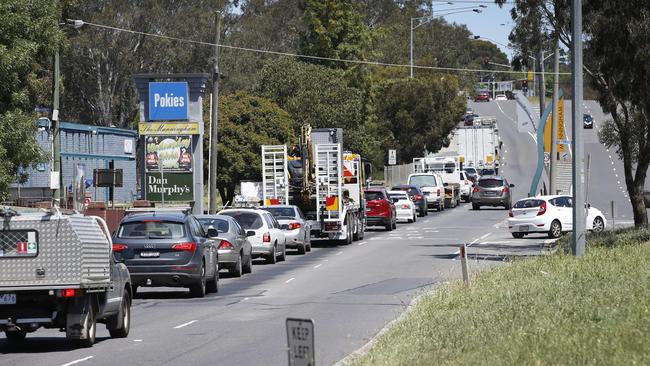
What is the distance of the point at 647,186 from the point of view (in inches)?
3076

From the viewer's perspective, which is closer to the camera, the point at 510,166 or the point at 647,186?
the point at 647,186

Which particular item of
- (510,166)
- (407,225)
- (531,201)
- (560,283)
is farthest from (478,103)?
(560,283)

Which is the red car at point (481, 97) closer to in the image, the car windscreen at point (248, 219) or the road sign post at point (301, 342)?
the car windscreen at point (248, 219)

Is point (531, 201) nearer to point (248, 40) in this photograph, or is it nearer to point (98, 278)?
point (98, 278)

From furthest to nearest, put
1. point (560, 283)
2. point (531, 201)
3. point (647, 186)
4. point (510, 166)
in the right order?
1. point (510, 166)
2. point (647, 186)
3. point (531, 201)
4. point (560, 283)

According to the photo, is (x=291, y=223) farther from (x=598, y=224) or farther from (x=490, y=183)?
(x=490, y=183)

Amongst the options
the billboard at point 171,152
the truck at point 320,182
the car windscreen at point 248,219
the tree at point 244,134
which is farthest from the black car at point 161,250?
the tree at point 244,134

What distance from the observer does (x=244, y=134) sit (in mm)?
66188

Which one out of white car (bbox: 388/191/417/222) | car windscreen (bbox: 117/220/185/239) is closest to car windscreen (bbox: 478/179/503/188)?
white car (bbox: 388/191/417/222)

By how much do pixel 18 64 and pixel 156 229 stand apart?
9.24m

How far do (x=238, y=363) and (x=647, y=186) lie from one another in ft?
219

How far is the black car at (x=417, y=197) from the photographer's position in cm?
6100

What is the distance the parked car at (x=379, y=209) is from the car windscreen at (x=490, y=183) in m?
16.0

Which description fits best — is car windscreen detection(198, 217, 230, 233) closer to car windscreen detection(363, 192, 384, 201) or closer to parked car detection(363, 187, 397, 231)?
parked car detection(363, 187, 397, 231)
